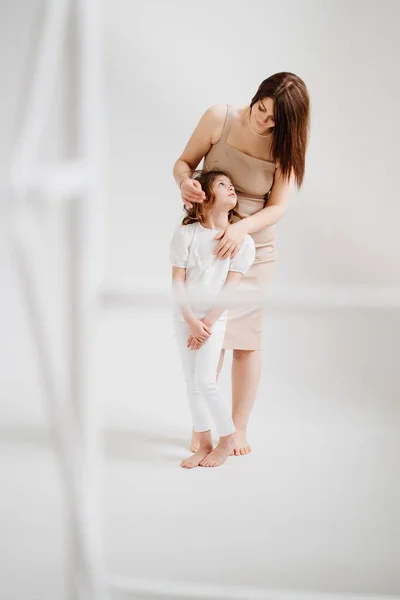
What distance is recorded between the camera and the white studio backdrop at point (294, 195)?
2.88 feet

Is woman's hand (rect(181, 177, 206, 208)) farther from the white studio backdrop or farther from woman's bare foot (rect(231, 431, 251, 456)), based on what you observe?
woman's bare foot (rect(231, 431, 251, 456))

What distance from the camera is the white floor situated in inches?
37.9

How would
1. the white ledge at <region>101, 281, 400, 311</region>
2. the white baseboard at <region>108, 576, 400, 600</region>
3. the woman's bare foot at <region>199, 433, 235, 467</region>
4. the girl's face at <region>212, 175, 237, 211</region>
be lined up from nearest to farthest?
the white ledge at <region>101, 281, 400, 311</region>
the white baseboard at <region>108, 576, 400, 600</region>
the girl's face at <region>212, 175, 237, 211</region>
the woman's bare foot at <region>199, 433, 235, 467</region>

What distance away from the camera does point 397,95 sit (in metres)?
0.89

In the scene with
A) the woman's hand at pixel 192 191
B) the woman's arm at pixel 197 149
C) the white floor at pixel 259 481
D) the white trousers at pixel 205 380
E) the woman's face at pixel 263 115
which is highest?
the woman's face at pixel 263 115

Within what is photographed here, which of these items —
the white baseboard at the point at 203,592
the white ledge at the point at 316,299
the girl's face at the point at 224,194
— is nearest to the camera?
the white ledge at the point at 316,299

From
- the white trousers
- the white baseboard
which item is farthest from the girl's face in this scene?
the white baseboard

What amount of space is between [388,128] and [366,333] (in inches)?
16.1

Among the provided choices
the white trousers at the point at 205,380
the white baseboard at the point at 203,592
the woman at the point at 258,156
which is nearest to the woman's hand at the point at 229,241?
Result: the woman at the point at 258,156

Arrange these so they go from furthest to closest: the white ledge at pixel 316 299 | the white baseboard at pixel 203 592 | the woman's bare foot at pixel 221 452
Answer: the woman's bare foot at pixel 221 452
the white baseboard at pixel 203 592
the white ledge at pixel 316 299

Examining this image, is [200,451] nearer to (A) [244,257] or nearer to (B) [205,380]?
(B) [205,380]

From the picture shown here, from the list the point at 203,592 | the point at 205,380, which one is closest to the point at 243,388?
the point at 205,380

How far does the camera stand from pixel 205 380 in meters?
1.04

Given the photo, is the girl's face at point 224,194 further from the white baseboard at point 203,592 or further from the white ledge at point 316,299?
→ the white baseboard at point 203,592
